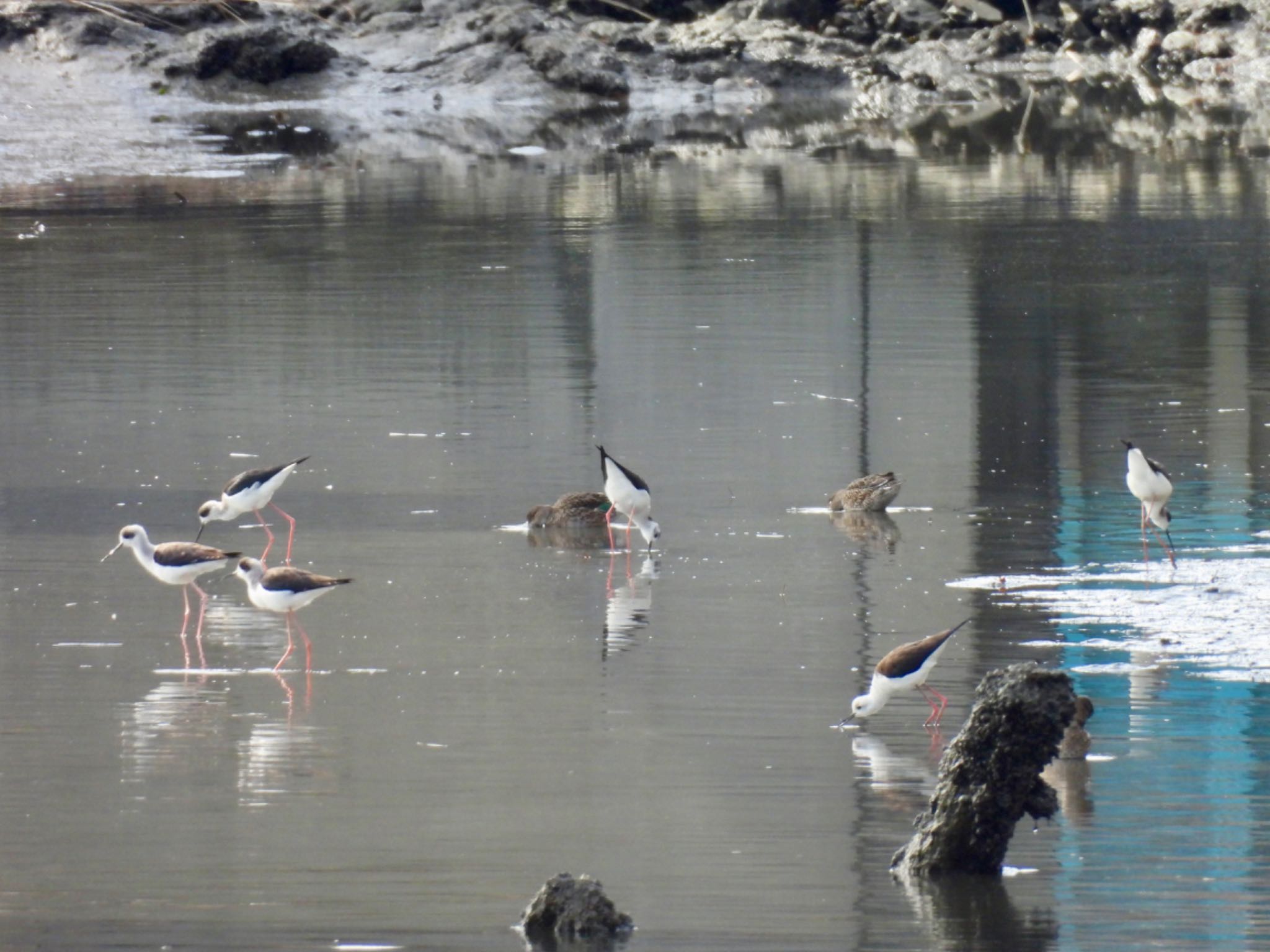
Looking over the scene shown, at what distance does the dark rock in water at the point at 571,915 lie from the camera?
5773 mm

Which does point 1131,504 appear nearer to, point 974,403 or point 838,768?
point 974,403

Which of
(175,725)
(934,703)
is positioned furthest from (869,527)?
(175,725)

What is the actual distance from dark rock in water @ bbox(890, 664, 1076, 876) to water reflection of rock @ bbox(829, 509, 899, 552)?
4.31 m

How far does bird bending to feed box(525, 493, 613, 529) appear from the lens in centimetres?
1102

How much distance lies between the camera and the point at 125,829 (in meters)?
6.70

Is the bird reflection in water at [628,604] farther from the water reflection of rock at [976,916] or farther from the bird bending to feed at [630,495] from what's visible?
the water reflection of rock at [976,916]

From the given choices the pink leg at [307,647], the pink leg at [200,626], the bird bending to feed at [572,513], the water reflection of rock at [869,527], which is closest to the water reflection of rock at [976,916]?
the pink leg at [307,647]

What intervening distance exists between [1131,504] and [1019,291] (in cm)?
823

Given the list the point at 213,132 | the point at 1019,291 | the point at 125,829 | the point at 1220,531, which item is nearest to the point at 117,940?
the point at 125,829

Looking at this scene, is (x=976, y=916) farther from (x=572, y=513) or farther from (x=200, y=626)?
(x=572, y=513)

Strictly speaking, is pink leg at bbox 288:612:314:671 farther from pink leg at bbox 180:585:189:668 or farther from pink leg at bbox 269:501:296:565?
pink leg at bbox 269:501:296:565

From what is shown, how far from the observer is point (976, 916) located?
600 centimetres

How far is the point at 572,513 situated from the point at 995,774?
5264 mm

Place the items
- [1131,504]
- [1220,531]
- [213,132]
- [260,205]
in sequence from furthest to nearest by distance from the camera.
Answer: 1. [213,132]
2. [260,205]
3. [1131,504]
4. [1220,531]
